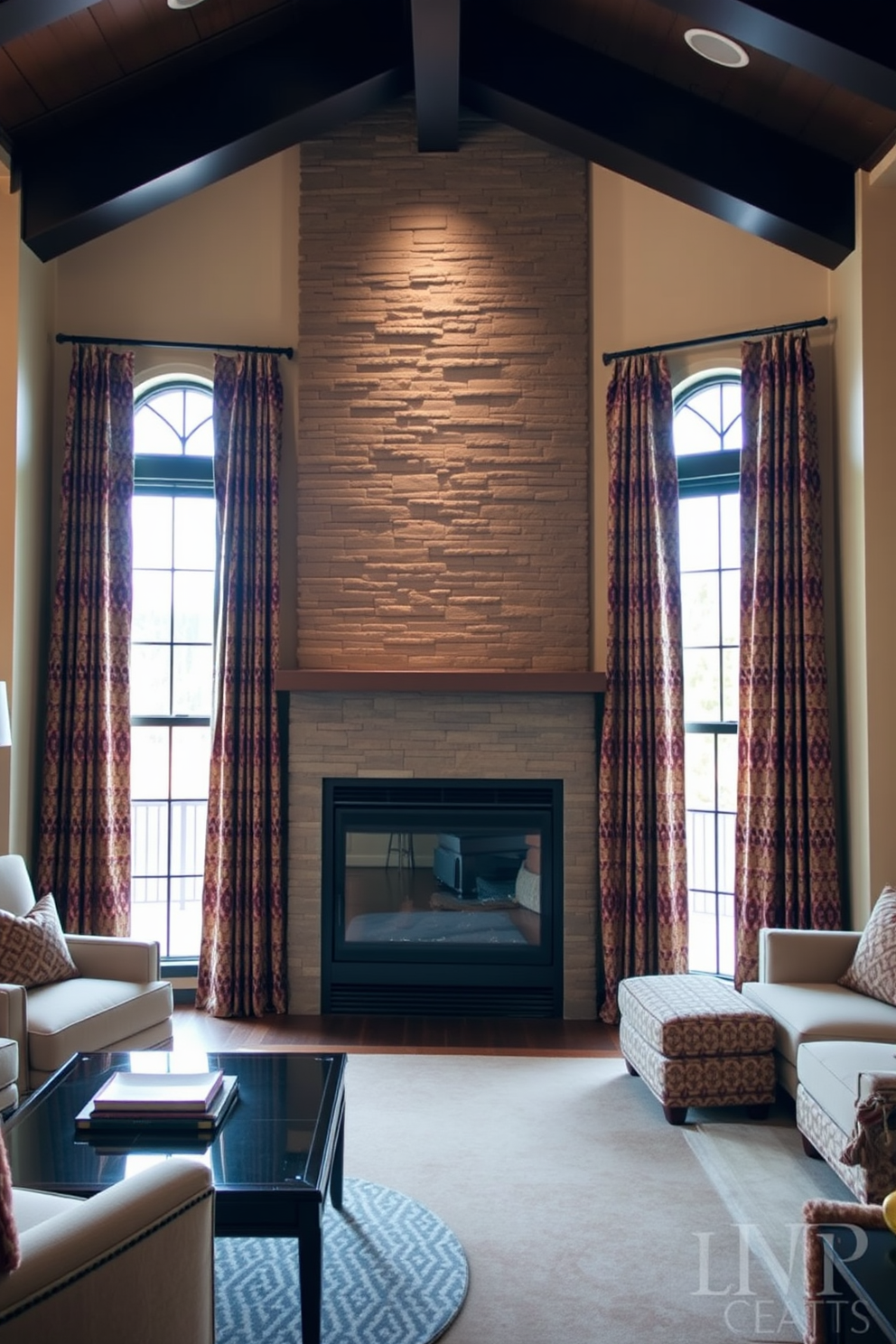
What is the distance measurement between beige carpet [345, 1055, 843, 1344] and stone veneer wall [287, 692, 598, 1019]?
0.94 m

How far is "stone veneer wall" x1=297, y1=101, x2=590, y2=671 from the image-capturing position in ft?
19.3

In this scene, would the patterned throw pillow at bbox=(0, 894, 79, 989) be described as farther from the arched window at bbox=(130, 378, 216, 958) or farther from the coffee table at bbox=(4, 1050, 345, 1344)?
the arched window at bbox=(130, 378, 216, 958)

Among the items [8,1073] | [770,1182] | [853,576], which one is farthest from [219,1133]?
[853,576]

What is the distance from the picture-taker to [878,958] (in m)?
4.33

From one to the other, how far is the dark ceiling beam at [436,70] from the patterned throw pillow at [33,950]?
3991 millimetres

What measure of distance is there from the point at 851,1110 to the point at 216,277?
16.3 ft

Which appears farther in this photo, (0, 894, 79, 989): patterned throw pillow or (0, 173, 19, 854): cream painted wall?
(0, 173, 19, 854): cream painted wall

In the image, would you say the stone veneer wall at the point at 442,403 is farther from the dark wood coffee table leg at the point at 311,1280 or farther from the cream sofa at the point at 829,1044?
the dark wood coffee table leg at the point at 311,1280

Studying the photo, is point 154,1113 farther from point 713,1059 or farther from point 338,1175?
point 713,1059

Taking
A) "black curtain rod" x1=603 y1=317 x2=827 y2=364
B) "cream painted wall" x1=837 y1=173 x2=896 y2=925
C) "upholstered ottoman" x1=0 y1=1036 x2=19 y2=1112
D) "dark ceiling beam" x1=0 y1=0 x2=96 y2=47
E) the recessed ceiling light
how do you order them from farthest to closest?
"black curtain rod" x1=603 y1=317 x2=827 y2=364 → "cream painted wall" x1=837 y1=173 x2=896 y2=925 → the recessed ceiling light → "dark ceiling beam" x1=0 y1=0 x2=96 y2=47 → "upholstered ottoman" x1=0 y1=1036 x2=19 y2=1112

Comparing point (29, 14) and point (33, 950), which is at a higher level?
point (29, 14)

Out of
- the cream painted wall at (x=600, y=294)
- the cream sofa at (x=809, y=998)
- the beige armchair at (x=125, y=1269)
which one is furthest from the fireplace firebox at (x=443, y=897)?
the beige armchair at (x=125, y=1269)

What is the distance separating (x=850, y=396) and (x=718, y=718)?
5.66ft

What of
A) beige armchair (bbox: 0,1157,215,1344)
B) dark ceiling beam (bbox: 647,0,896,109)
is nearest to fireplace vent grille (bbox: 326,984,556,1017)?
beige armchair (bbox: 0,1157,215,1344)
